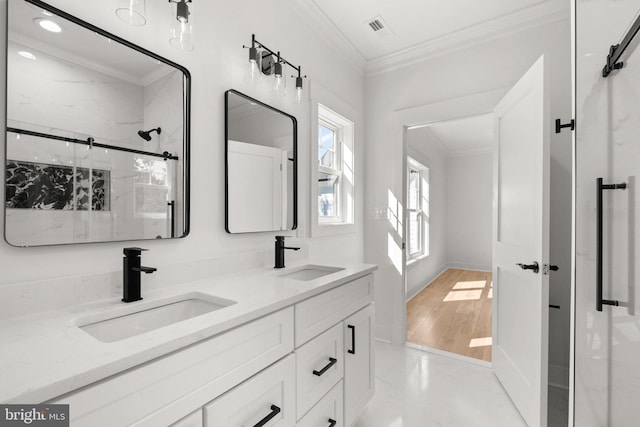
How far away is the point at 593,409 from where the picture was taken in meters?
1.21

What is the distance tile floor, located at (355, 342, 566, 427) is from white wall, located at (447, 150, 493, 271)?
4625 millimetres

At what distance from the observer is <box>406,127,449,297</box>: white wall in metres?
4.63

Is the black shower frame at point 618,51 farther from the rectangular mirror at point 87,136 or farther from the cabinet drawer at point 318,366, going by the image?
the rectangular mirror at point 87,136

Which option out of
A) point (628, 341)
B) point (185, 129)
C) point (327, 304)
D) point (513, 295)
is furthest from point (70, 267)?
point (513, 295)

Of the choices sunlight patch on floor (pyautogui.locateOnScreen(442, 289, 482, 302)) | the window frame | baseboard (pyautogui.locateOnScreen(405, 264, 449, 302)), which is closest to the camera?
the window frame

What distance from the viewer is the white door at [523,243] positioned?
161cm

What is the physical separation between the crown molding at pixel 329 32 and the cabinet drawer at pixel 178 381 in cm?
210

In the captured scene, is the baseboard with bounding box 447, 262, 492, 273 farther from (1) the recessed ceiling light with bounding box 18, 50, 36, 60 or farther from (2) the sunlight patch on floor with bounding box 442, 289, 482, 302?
(1) the recessed ceiling light with bounding box 18, 50, 36, 60

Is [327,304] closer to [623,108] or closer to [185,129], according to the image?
[185,129]

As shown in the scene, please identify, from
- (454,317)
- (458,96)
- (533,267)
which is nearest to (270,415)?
(533,267)

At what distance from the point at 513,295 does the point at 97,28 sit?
2580 mm

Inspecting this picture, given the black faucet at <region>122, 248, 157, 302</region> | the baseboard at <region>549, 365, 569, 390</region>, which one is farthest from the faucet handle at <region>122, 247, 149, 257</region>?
the baseboard at <region>549, 365, 569, 390</region>

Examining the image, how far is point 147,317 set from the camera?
1.03 meters

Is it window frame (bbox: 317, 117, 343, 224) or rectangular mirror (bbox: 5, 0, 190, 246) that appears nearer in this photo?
rectangular mirror (bbox: 5, 0, 190, 246)
